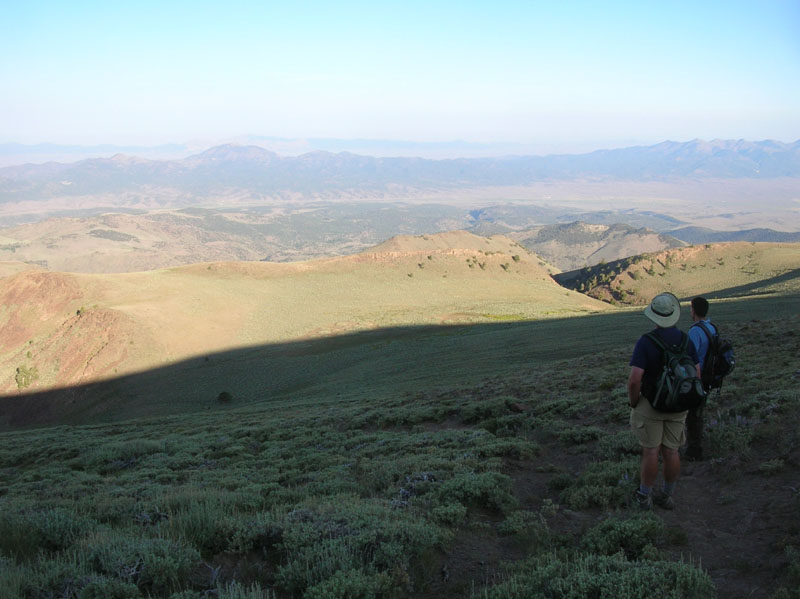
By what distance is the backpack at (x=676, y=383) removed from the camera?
6.06 m

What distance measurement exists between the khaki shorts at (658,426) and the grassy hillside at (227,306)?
40.7m

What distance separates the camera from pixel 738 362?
14.8 m

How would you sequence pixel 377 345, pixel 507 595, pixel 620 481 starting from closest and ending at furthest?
pixel 507 595 → pixel 620 481 → pixel 377 345

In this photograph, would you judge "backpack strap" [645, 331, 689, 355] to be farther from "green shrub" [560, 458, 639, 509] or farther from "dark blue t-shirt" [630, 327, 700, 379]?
"green shrub" [560, 458, 639, 509]

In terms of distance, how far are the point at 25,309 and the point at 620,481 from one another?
206 feet

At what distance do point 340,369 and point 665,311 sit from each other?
1139 inches

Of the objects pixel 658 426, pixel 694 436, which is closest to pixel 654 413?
pixel 658 426

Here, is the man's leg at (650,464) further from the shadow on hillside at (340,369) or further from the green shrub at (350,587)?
the shadow on hillside at (340,369)

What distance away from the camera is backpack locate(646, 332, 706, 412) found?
606 centimetres

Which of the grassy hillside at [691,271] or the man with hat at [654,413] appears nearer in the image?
the man with hat at [654,413]

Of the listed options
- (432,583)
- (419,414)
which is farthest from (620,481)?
(419,414)

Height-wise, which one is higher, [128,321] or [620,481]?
[620,481]

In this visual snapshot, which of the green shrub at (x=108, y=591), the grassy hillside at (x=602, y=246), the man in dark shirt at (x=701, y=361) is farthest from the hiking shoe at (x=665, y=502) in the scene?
the grassy hillside at (x=602, y=246)

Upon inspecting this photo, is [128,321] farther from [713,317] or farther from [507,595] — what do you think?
[507,595]
